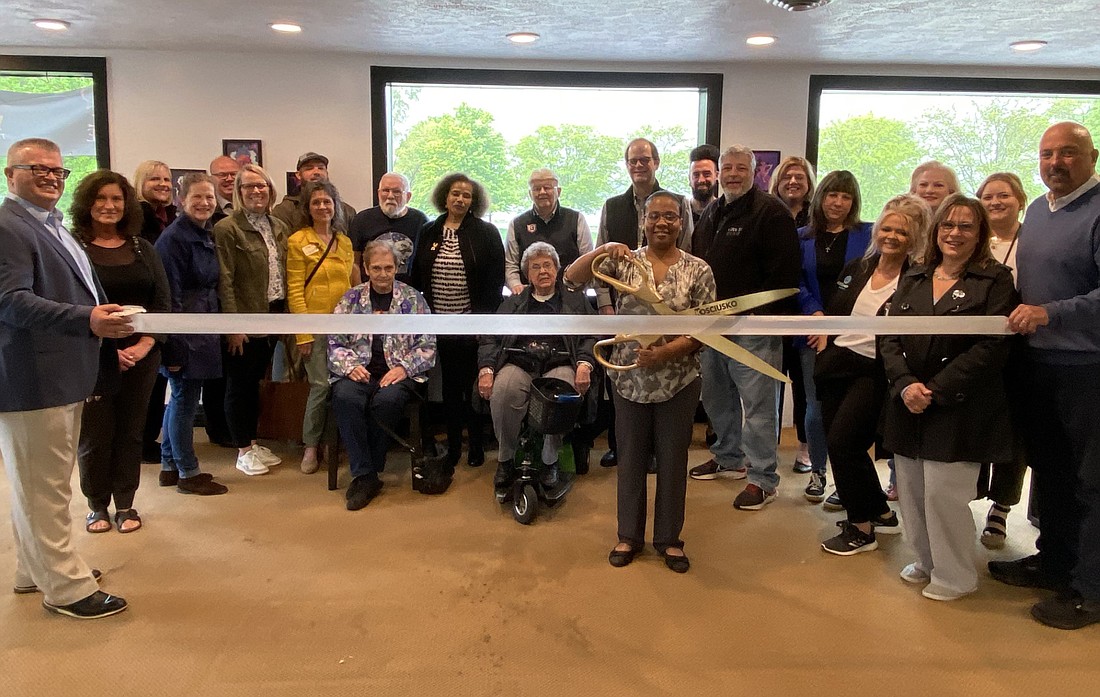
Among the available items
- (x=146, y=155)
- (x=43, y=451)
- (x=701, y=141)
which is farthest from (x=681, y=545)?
(x=146, y=155)

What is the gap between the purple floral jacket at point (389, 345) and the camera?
3670mm

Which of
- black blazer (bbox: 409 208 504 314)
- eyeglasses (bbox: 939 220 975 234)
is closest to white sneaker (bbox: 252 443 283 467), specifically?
black blazer (bbox: 409 208 504 314)

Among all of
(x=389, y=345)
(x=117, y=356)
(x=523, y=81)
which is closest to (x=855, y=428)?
(x=389, y=345)

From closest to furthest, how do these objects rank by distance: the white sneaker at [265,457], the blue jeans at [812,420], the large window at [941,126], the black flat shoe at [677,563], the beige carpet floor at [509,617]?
1. the beige carpet floor at [509,617]
2. the black flat shoe at [677,563]
3. the blue jeans at [812,420]
4. the white sneaker at [265,457]
5. the large window at [941,126]

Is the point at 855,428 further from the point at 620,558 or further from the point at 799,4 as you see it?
the point at 799,4

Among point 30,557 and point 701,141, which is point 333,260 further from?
point 701,141

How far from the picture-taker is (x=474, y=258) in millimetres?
3883

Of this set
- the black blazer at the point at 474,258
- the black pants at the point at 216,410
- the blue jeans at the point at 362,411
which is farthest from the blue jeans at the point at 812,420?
the black pants at the point at 216,410

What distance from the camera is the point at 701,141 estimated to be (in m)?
5.30

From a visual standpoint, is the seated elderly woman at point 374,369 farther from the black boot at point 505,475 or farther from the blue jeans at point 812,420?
the blue jeans at point 812,420

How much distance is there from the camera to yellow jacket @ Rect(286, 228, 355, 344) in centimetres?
385

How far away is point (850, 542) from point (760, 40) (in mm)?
3064

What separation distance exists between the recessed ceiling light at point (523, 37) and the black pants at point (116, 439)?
8.88ft

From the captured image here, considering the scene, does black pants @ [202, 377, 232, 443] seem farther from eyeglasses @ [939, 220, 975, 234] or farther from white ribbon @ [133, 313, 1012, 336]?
eyeglasses @ [939, 220, 975, 234]
